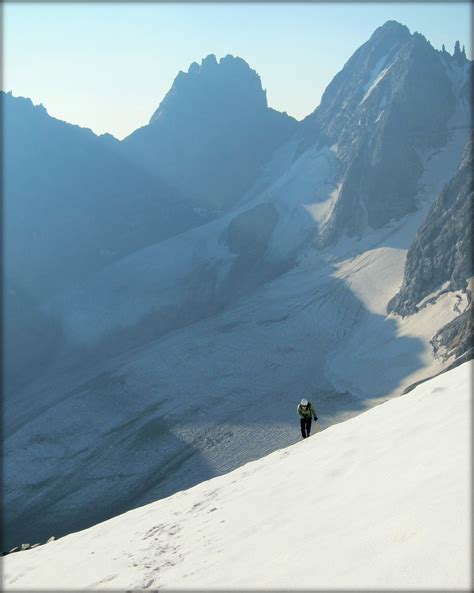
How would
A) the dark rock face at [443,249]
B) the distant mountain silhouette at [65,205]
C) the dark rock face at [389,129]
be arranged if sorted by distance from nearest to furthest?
the dark rock face at [443,249], the dark rock face at [389,129], the distant mountain silhouette at [65,205]

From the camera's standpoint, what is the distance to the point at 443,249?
68062mm

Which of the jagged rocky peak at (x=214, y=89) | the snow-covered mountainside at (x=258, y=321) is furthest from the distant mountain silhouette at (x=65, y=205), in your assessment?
the jagged rocky peak at (x=214, y=89)

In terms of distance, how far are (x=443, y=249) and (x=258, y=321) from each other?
23912 millimetres

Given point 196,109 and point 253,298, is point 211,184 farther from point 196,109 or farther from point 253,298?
point 253,298

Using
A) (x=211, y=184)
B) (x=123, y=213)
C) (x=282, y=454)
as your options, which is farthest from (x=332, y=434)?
(x=211, y=184)

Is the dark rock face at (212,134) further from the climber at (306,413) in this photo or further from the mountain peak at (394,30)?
the climber at (306,413)

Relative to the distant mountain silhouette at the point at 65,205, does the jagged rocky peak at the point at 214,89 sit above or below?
above

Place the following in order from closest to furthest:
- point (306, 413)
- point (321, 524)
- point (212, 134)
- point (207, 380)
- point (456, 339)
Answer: point (321, 524), point (306, 413), point (456, 339), point (207, 380), point (212, 134)

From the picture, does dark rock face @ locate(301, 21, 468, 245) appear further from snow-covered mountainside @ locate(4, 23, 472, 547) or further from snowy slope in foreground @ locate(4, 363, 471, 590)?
snowy slope in foreground @ locate(4, 363, 471, 590)

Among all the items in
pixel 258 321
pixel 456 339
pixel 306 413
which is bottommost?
pixel 306 413

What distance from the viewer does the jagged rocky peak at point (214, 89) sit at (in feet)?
454

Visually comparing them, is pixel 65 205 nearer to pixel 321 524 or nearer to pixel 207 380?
pixel 207 380

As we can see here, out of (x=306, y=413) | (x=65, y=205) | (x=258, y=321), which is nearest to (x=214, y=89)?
(x=65, y=205)

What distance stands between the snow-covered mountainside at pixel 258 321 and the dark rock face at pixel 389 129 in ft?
1.03
